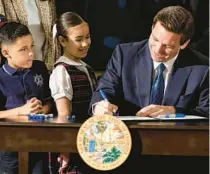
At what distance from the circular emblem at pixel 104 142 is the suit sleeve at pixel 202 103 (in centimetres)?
43

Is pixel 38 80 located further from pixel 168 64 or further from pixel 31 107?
pixel 168 64

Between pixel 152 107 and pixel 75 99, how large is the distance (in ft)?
1.58

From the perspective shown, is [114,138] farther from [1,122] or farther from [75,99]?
[75,99]

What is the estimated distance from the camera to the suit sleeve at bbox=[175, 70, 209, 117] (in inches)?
97.9

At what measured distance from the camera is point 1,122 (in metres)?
2.18

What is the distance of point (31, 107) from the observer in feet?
8.39

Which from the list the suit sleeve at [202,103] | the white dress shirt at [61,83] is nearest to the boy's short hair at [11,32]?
the white dress shirt at [61,83]

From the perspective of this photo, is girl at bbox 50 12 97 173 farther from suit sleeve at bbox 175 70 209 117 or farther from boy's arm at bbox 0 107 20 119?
suit sleeve at bbox 175 70 209 117

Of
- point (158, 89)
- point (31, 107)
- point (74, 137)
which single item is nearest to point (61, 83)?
point (31, 107)

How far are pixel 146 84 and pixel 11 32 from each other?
693 mm

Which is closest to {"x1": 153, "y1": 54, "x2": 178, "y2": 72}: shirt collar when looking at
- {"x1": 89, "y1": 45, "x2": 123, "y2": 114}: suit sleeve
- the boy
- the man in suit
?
the man in suit

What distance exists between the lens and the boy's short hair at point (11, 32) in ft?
8.79

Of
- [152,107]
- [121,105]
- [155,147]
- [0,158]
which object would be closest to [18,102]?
[0,158]

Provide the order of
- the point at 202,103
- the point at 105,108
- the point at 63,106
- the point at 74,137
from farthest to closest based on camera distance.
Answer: the point at 63,106
the point at 202,103
the point at 105,108
the point at 74,137
